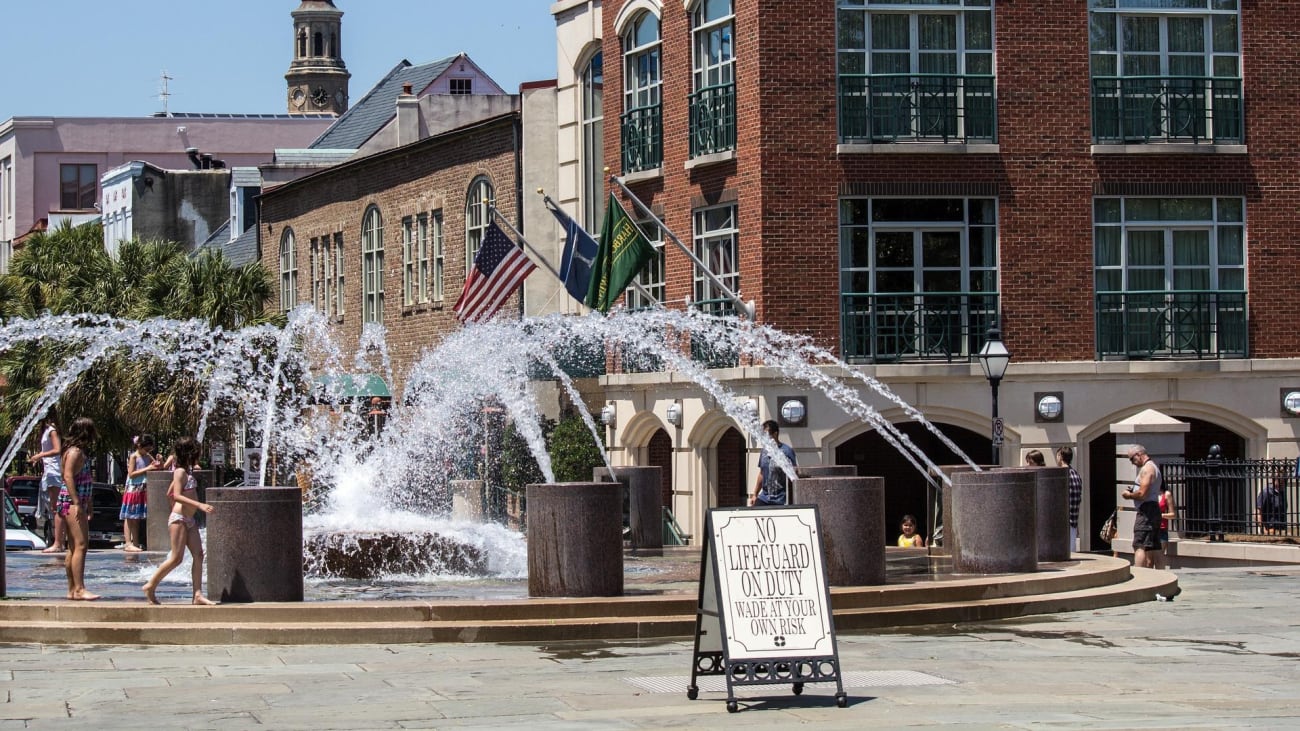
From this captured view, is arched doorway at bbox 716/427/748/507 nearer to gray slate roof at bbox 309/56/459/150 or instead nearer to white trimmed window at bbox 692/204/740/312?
white trimmed window at bbox 692/204/740/312

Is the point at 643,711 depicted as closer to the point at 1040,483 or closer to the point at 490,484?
the point at 1040,483

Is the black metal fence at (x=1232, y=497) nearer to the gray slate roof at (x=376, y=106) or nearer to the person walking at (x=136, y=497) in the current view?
the person walking at (x=136, y=497)

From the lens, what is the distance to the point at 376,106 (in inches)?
2506


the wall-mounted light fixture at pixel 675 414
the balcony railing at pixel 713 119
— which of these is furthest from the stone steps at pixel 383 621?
the wall-mounted light fixture at pixel 675 414

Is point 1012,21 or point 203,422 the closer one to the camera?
point 1012,21

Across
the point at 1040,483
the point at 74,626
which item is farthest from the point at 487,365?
the point at 74,626

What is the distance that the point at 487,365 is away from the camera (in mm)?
39438

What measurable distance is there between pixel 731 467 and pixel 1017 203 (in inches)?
266

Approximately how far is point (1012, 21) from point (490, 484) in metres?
13.9

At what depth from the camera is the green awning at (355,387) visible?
48312 millimetres

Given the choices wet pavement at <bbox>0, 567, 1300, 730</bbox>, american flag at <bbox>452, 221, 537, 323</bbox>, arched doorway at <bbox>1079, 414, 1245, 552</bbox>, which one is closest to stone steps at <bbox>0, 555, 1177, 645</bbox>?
wet pavement at <bbox>0, 567, 1300, 730</bbox>

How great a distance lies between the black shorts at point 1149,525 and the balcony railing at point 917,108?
32.1ft

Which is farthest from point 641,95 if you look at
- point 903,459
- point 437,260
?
point 437,260

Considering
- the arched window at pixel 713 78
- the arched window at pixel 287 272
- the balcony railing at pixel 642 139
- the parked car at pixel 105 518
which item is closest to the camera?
the arched window at pixel 713 78
